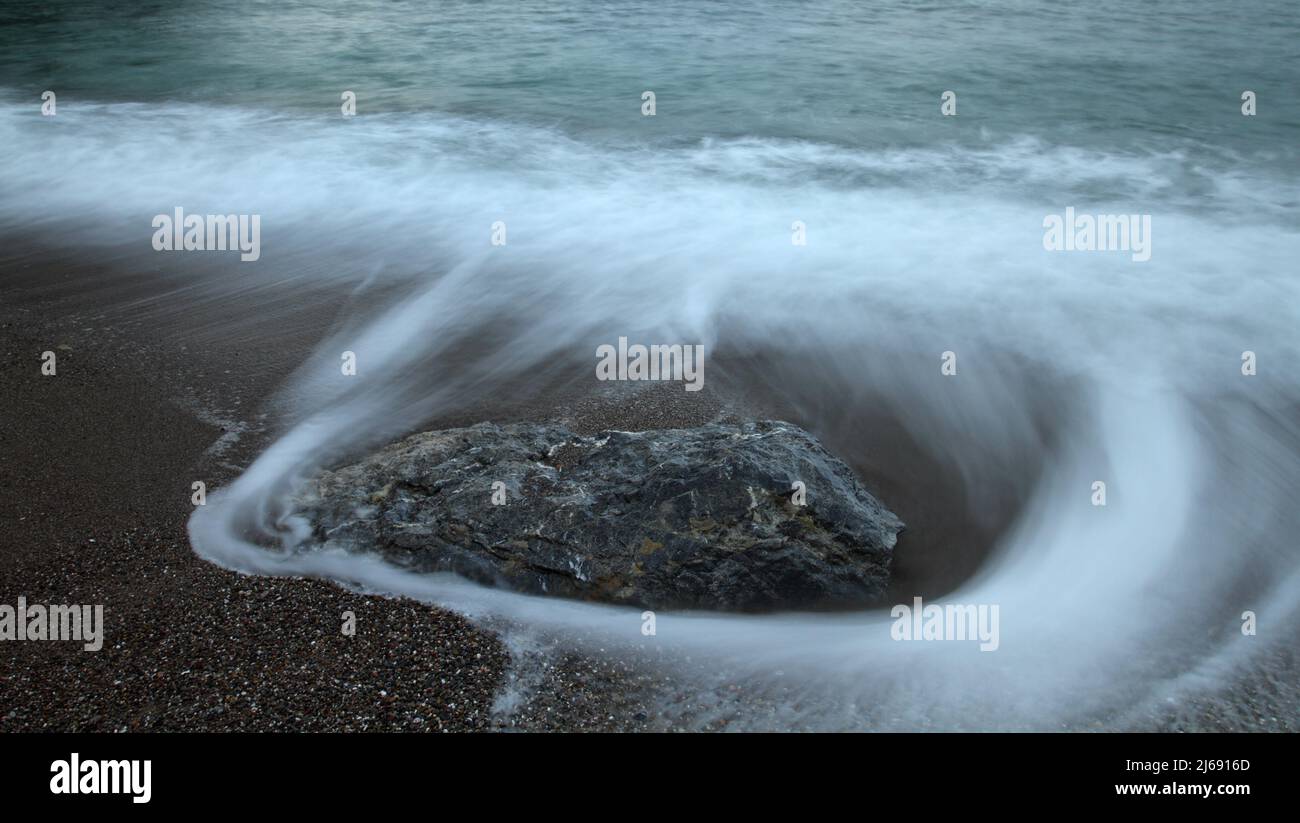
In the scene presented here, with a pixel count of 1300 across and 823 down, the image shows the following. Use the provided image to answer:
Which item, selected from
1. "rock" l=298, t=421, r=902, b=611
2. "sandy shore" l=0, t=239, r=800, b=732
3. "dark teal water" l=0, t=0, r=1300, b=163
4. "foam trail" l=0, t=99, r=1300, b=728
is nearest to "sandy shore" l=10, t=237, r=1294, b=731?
"sandy shore" l=0, t=239, r=800, b=732

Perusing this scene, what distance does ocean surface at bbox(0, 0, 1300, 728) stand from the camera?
4031 mm

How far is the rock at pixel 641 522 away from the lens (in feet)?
13.2

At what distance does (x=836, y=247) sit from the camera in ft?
27.5

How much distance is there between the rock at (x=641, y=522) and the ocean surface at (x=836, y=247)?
0.14 m

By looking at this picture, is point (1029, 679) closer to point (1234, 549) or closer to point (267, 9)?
point (1234, 549)

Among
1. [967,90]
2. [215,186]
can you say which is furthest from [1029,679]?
[967,90]

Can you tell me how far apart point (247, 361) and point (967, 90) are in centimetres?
1080

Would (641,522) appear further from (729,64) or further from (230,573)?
(729,64)

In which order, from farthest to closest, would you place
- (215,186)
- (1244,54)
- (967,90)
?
(1244,54)
(967,90)
(215,186)

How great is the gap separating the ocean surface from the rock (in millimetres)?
143

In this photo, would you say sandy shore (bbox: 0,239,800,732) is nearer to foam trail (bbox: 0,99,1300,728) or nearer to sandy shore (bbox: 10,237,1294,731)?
sandy shore (bbox: 10,237,1294,731)

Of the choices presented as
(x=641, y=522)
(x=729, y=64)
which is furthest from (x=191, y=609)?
(x=729, y=64)

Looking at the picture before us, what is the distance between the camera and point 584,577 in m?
4.00

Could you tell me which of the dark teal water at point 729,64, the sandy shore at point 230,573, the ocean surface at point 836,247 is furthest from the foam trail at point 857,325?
the dark teal water at point 729,64
